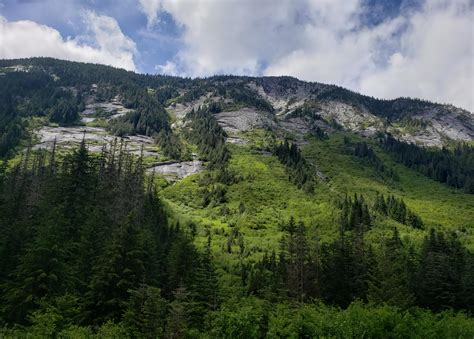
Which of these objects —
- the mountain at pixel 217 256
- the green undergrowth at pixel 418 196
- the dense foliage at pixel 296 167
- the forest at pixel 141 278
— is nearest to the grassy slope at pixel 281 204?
the green undergrowth at pixel 418 196

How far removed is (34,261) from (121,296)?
8596 millimetres

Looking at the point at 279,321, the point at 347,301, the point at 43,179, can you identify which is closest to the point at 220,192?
the point at 43,179

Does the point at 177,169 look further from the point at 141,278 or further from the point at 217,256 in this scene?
the point at 141,278

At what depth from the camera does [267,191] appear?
14462 centimetres

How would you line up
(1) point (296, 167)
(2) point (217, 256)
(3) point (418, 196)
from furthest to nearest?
1. (3) point (418, 196)
2. (1) point (296, 167)
3. (2) point (217, 256)

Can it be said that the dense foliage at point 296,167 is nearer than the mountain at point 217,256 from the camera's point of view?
No

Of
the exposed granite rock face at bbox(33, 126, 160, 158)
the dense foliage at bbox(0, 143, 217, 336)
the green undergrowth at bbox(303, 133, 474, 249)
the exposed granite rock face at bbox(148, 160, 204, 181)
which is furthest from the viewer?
the exposed granite rock face at bbox(33, 126, 160, 158)

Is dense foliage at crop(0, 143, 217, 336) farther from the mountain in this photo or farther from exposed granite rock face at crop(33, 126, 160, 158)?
exposed granite rock face at crop(33, 126, 160, 158)

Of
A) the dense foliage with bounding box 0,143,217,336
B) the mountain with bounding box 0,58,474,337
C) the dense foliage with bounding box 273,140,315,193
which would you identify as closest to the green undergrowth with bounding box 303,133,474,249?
the mountain with bounding box 0,58,474,337

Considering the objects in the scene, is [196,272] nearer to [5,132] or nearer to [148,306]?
[148,306]

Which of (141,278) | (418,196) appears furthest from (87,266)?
(418,196)

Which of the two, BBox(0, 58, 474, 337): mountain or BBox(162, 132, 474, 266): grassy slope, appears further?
BBox(162, 132, 474, 266): grassy slope

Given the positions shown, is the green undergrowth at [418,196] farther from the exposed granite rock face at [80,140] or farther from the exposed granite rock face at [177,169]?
the exposed granite rock face at [80,140]

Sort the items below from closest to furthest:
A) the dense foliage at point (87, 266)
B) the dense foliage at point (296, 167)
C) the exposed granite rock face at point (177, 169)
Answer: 1. the dense foliage at point (87, 266)
2. the dense foliage at point (296, 167)
3. the exposed granite rock face at point (177, 169)
